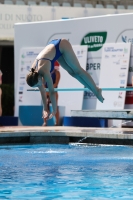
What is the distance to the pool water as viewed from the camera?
15.6 feet

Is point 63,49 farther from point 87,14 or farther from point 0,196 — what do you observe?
point 87,14

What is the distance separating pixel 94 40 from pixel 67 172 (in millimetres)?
7657

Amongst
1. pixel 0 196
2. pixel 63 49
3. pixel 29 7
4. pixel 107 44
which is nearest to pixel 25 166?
pixel 0 196

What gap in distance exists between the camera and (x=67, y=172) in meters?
6.00

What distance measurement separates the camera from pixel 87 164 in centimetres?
667

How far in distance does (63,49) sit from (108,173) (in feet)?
Answer: 9.67

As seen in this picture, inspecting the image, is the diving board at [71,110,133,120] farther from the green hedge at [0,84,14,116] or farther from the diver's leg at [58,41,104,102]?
the green hedge at [0,84,14,116]

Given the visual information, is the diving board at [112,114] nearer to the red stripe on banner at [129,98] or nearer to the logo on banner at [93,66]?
the red stripe on banner at [129,98]

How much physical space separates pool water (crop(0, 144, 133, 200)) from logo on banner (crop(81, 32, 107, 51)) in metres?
4.83

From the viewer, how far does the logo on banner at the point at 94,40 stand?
518 inches

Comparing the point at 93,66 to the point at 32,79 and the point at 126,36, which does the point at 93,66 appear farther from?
the point at 32,79

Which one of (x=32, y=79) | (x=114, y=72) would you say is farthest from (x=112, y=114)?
(x=114, y=72)

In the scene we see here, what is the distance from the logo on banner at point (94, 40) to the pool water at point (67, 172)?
4.83m

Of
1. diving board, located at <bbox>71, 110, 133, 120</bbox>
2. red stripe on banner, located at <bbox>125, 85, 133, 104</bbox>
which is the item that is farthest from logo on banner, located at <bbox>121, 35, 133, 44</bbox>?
diving board, located at <bbox>71, 110, 133, 120</bbox>
